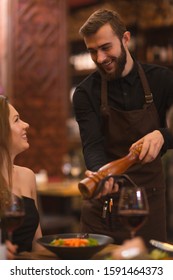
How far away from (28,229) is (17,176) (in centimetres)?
23

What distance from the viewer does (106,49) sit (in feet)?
7.54

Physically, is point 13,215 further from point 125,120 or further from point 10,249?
point 125,120

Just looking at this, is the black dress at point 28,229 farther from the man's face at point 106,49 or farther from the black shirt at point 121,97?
the man's face at point 106,49

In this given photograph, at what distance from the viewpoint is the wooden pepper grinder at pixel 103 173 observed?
70.4 inches

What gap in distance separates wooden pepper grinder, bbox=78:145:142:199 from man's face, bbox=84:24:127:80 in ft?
1.49

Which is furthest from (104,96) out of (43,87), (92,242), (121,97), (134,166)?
(43,87)

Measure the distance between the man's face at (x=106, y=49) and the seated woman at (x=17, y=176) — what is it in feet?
1.30

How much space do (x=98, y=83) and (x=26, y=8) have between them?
351cm

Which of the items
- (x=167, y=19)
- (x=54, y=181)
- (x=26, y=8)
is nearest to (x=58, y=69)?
(x=26, y=8)

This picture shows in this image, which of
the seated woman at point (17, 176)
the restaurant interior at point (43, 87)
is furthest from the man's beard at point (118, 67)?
the restaurant interior at point (43, 87)

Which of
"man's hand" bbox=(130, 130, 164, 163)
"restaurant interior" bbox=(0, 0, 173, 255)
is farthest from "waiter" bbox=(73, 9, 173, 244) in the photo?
"restaurant interior" bbox=(0, 0, 173, 255)

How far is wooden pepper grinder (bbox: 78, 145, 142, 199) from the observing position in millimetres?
1788

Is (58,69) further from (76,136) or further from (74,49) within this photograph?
(74,49)

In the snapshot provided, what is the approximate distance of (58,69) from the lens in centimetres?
595
